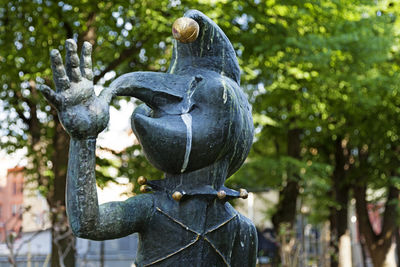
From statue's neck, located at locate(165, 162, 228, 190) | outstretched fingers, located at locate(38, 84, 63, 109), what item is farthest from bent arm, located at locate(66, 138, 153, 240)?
statue's neck, located at locate(165, 162, 228, 190)

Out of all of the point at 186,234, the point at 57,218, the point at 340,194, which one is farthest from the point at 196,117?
the point at 340,194

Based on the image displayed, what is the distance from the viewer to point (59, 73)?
8.96 ft

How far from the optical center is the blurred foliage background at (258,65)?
12.0 metres

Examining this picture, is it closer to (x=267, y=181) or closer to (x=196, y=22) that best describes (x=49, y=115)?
(x=267, y=181)

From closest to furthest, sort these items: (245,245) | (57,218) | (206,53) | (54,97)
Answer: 1. (54,97)
2. (245,245)
3. (206,53)
4. (57,218)

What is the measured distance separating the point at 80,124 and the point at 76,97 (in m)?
0.13

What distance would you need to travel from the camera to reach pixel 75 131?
109 inches

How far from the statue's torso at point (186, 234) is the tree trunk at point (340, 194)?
16.0 meters

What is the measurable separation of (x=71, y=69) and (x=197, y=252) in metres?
1.22

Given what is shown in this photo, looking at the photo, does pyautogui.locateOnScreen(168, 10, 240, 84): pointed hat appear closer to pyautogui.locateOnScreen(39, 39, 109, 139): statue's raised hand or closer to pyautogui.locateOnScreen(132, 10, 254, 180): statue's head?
pyautogui.locateOnScreen(132, 10, 254, 180): statue's head

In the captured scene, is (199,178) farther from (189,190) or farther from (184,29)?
(184,29)

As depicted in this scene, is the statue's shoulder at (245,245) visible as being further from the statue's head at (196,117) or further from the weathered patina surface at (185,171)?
the statue's head at (196,117)

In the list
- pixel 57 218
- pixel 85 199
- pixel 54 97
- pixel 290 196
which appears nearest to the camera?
pixel 54 97

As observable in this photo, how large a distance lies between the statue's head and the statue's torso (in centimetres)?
22
